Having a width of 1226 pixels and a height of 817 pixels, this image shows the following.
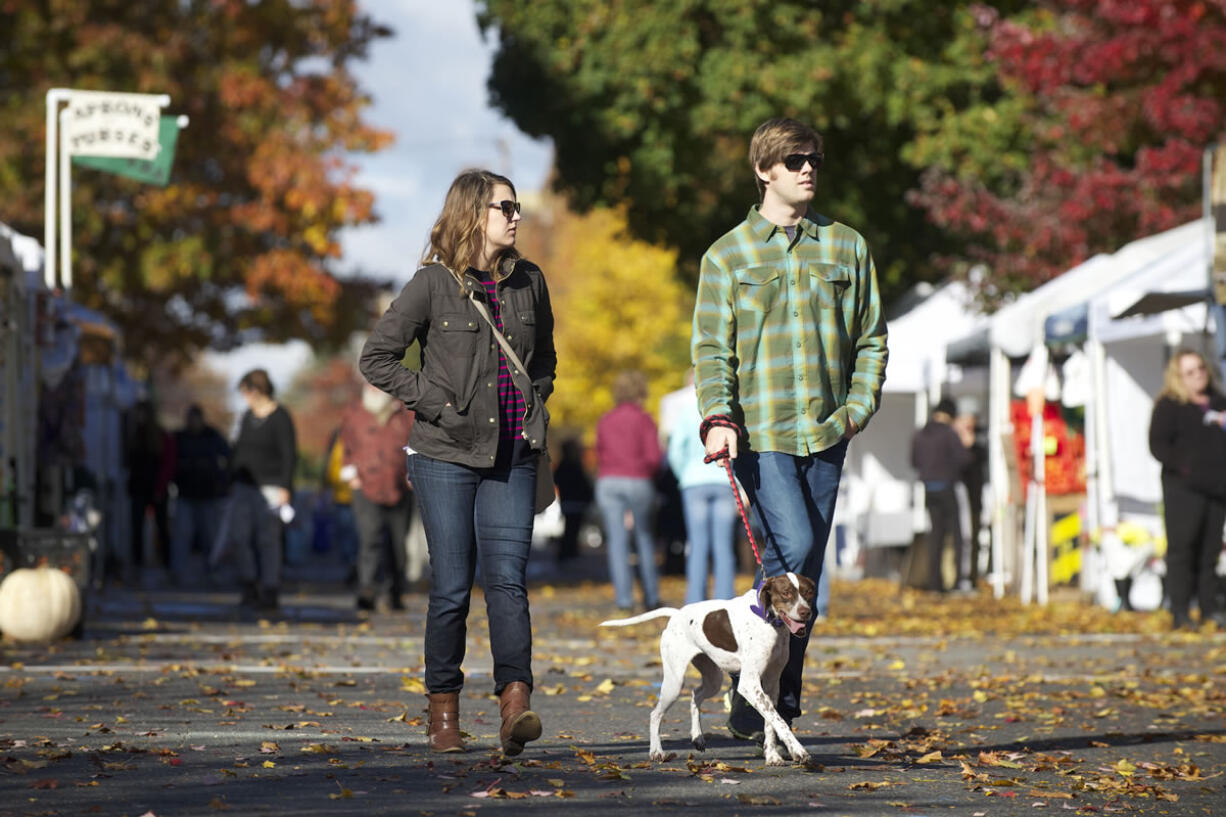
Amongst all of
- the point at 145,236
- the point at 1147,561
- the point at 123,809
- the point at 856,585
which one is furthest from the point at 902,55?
the point at 123,809

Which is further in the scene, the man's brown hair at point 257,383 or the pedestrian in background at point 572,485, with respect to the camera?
the pedestrian in background at point 572,485

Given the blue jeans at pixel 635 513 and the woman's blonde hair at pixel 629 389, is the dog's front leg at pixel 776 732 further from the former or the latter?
the woman's blonde hair at pixel 629 389

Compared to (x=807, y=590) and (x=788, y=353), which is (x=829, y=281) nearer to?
(x=788, y=353)

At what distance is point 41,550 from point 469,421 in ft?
22.5

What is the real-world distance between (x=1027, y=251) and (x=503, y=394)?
55.6ft

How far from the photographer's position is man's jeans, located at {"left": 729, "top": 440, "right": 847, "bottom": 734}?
6957mm

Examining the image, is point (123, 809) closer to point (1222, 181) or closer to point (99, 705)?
point (99, 705)

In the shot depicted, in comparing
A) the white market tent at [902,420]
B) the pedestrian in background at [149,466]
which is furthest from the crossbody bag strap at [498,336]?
the pedestrian in background at [149,466]

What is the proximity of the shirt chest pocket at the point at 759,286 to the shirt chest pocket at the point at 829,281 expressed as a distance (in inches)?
4.4

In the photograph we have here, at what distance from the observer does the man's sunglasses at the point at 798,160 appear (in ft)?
23.0

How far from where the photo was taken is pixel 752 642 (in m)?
6.87

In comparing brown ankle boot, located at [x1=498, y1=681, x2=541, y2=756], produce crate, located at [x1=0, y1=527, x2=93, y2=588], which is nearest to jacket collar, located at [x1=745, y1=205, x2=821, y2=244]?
brown ankle boot, located at [x1=498, y1=681, x2=541, y2=756]

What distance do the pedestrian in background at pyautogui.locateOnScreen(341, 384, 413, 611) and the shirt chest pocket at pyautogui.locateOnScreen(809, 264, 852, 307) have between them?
31.0ft

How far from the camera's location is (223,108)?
28906 mm
